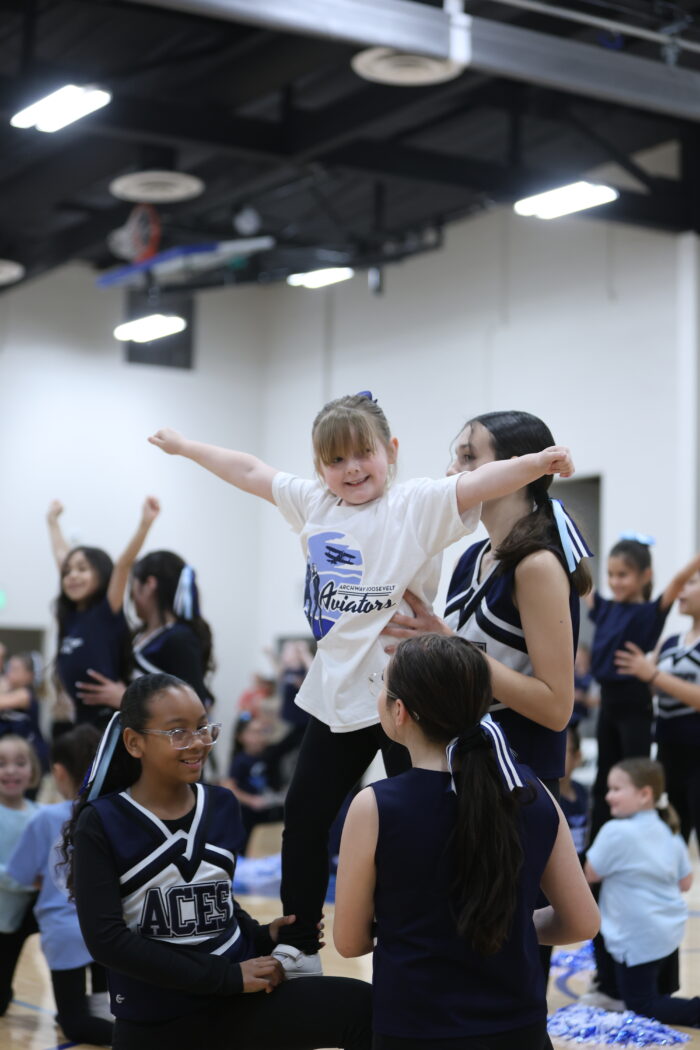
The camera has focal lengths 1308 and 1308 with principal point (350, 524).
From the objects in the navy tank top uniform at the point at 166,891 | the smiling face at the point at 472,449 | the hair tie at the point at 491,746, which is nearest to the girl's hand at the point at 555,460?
the smiling face at the point at 472,449

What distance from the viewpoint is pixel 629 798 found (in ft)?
15.0

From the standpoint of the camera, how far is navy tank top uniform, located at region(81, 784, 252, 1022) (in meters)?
2.69

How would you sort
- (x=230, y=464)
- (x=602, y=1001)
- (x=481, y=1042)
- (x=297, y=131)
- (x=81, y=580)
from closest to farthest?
(x=481, y=1042)
(x=230, y=464)
(x=602, y=1001)
(x=81, y=580)
(x=297, y=131)

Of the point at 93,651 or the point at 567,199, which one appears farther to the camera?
the point at 567,199

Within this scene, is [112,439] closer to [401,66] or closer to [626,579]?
[401,66]

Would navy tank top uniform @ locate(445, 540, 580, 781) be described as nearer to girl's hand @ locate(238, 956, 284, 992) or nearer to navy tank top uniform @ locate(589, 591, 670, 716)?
girl's hand @ locate(238, 956, 284, 992)

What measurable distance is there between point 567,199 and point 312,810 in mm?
7013

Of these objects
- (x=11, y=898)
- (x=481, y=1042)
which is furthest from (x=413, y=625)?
(x=11, y=898)

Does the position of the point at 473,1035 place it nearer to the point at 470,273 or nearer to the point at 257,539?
the point at 470,273

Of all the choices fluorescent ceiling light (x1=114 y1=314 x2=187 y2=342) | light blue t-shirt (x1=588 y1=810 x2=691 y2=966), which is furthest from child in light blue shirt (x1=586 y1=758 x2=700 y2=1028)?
fluorescent ceiling light (x1=114 y1=314 x2=187 y2=342)

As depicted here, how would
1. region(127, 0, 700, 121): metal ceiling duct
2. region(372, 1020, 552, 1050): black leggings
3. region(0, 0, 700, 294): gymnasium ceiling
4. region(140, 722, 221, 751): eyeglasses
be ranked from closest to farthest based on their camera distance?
region(372, 1020, 552, 1050): black leggings < region(140, 722, 221, 751): eyeglasses < region(127, 0, 700, 121): metal ceiling duct < region(0, 0, 700, 294): gymnasium ceiling

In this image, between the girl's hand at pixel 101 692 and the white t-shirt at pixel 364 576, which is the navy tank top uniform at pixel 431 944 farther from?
the girl's hand at pixel 101 692

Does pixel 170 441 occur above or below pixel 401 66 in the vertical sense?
below

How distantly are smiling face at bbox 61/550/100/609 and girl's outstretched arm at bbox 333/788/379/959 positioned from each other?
300 centimetres
